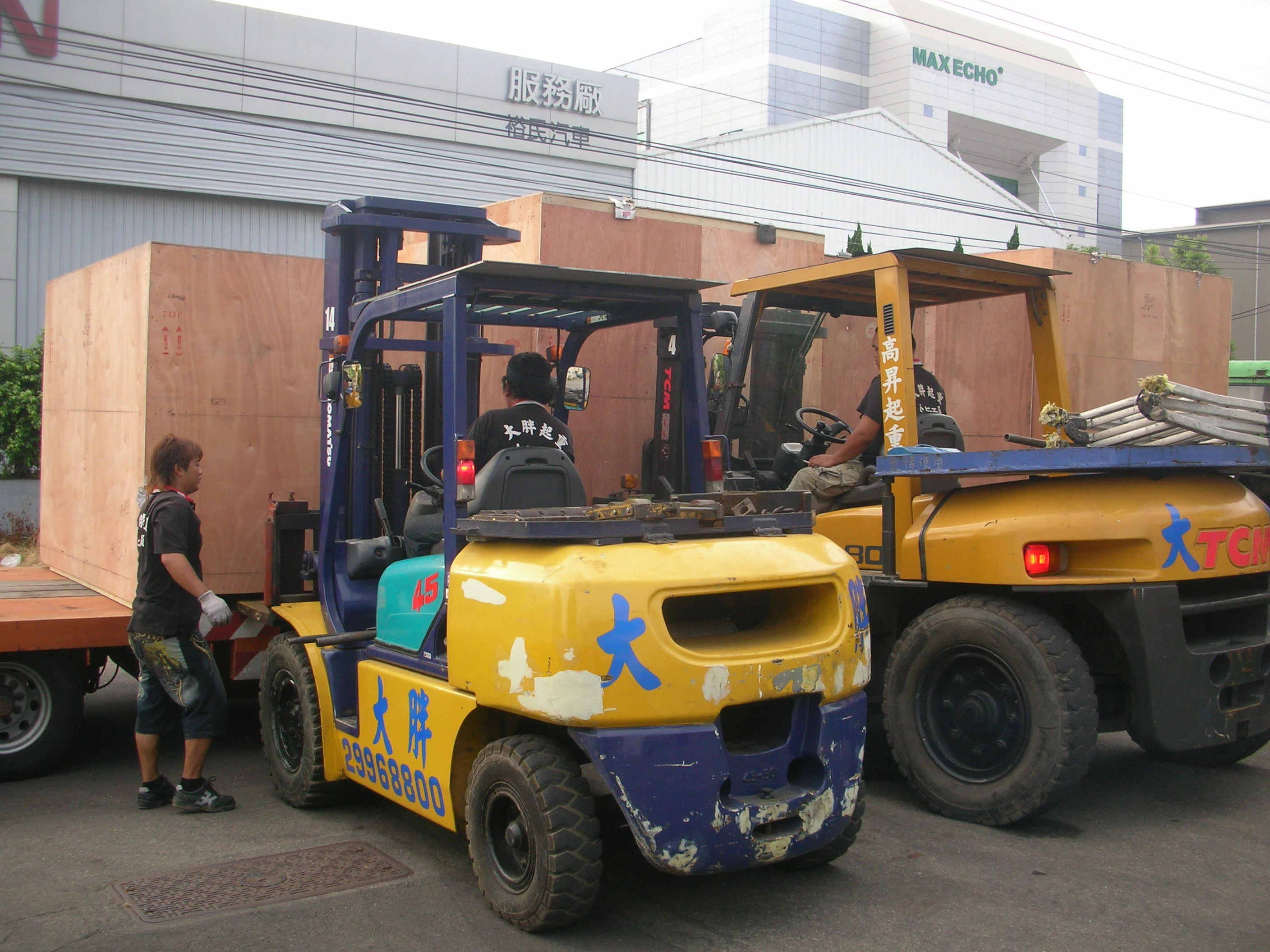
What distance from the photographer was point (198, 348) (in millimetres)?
6586

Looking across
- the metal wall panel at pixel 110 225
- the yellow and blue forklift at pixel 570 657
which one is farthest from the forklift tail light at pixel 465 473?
the metal wall panel at pixel 110 225

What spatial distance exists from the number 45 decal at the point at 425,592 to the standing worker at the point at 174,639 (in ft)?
3.71

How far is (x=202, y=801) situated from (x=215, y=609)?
3.20ft

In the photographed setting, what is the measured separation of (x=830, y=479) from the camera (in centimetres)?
603

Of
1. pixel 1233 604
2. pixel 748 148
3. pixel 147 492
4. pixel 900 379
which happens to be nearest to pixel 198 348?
pixel 147 492

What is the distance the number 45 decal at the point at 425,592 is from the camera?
454 centimetres

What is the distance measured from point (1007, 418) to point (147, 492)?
Answer: 20.3 feet

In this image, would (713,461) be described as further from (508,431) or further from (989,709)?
(989,709)

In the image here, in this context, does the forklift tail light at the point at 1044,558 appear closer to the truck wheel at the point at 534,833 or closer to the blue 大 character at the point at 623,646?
the blue 大 character at the point at 623,646

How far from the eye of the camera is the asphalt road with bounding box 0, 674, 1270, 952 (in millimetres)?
3908

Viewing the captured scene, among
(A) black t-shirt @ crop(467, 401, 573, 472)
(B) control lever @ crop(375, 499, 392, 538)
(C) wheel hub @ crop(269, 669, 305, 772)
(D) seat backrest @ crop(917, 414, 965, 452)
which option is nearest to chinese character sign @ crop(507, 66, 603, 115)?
(B) control lever @ crop(375, 499, 392, 538)

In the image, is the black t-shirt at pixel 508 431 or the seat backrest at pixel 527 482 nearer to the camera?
the seat backrest at pixel 527 482

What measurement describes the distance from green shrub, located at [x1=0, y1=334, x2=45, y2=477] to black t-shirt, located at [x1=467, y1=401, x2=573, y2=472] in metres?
11.5

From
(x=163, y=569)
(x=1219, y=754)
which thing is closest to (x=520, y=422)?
(x=163, y=569)
